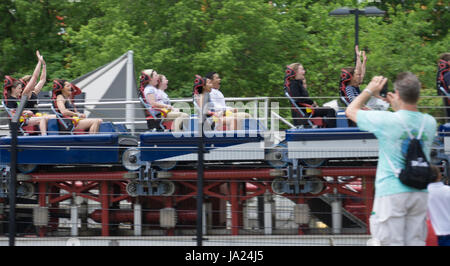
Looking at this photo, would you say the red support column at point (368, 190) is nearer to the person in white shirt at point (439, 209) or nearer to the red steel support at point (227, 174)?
the red steel support at point (227, 174)

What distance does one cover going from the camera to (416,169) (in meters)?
5.52

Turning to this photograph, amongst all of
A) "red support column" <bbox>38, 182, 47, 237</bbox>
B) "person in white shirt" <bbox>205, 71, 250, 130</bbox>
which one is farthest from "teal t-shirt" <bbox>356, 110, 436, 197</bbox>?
"red support column" <bbox>38, 182, 47, 237</bbox>

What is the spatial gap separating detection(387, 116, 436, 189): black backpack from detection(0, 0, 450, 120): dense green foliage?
32.9ft

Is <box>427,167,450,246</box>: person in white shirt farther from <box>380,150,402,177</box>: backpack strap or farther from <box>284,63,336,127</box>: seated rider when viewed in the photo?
<box>284,63,336,127</box>: seated rider

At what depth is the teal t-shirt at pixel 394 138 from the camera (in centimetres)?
562

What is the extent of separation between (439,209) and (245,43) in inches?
439

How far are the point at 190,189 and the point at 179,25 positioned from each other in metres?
6.86

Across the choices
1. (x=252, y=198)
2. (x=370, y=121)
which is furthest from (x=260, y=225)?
(x=370, y=121)

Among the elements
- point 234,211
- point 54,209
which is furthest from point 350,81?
point 54,209

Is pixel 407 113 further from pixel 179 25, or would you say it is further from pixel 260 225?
pixel 179 25

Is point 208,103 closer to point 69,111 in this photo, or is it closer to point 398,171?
point 69,111

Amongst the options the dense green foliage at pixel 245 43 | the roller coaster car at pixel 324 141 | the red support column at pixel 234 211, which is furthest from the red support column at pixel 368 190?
the dense green foliage at pixel 245 43

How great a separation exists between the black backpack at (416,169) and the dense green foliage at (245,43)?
32.9ft

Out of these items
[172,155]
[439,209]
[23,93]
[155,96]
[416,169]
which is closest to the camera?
[416,169]
